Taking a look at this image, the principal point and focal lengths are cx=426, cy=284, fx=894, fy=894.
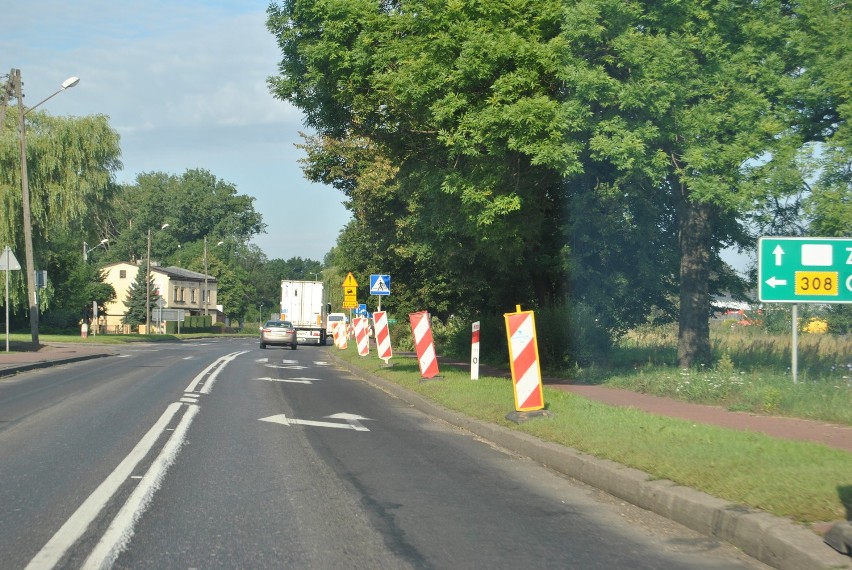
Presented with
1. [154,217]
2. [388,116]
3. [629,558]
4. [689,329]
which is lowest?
[629,558]

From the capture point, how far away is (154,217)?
12825 centimetres

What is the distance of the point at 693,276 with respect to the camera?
16.7 metres

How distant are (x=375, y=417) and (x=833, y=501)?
853 centimetres

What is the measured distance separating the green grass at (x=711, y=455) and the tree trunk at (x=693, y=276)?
460cm

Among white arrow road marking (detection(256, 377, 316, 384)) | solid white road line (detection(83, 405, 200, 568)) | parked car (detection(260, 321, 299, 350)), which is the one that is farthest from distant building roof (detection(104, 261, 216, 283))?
solid white road line (detection(83, 405, 200, 568))

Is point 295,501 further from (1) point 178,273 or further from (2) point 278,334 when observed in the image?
(1) point 178,273

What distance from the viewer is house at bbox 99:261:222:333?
10294 centimetres

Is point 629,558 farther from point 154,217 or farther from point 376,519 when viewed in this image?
point 154,217

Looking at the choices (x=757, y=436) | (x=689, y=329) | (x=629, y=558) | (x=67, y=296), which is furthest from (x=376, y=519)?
(x=67, y=296)

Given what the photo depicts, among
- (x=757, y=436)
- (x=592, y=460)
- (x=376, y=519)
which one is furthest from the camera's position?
(x=757, y=436)

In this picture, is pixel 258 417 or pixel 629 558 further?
pixel 258 417

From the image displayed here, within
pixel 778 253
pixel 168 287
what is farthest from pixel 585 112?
pixel 168 287

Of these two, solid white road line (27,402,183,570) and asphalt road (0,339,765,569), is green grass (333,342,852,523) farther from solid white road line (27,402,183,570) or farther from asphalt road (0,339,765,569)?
solid white road line (27,402,183,570)

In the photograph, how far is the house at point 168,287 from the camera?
338 ft
